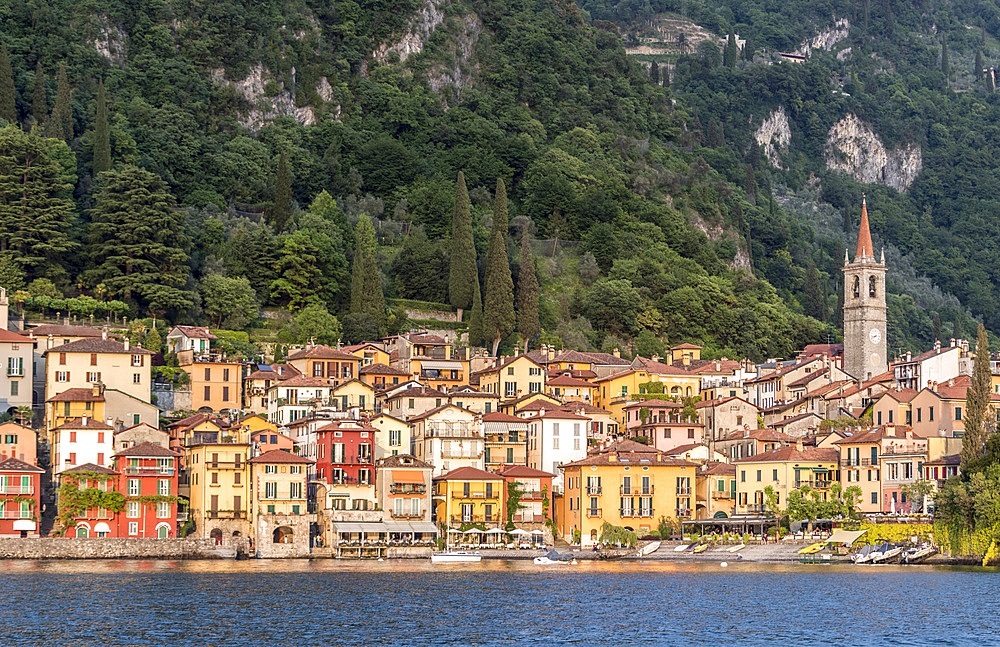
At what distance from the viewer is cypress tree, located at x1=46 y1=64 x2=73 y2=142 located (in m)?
126

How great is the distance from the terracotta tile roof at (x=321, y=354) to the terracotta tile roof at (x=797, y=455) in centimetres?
2745

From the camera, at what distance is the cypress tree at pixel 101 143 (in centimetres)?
12394

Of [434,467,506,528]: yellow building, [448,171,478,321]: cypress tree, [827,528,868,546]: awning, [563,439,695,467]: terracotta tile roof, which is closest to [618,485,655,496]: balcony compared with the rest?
[563,439,695,467]: terracotta tile roof

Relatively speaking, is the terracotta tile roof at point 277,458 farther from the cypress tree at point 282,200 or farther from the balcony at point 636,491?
the cypress tree at point 282,200

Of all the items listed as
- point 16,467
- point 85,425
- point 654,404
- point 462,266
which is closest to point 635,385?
point 654,404

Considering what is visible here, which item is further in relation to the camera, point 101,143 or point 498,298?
point 101,143

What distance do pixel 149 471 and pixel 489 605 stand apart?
93.3ft

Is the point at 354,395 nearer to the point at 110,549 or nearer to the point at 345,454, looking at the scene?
the point at 345,454

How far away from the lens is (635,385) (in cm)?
11219

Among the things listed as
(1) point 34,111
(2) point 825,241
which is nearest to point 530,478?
(1) point 34,111

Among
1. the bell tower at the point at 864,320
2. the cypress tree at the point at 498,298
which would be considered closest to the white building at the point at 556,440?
the cypress tree at the point at 498,298

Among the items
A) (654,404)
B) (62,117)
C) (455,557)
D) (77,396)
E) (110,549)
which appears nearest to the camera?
(110,549)

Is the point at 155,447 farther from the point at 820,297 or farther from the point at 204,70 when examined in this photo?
the point at 820,297

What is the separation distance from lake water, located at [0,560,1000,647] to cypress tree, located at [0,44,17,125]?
182 feet
